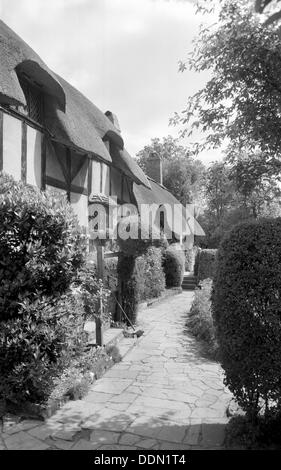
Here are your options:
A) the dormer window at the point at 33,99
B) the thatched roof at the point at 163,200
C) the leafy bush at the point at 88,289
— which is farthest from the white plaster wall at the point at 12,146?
the thatched roof at the point at 163,200

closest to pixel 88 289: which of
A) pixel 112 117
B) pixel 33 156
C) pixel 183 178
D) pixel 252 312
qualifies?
pixel 252 312

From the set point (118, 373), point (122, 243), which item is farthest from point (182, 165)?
point (118, 373)

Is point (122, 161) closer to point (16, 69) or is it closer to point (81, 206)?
point (81, 206)

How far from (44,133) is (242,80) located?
4.64 m

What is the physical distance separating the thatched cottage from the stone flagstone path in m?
2.68

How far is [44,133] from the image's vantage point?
8.16 m

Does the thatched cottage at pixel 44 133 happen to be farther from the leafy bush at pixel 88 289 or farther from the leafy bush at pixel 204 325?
the leafy bush at pixel 204 325

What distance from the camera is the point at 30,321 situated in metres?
4.04

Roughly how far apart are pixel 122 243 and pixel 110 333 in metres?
1.88

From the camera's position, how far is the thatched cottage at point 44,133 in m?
6.73

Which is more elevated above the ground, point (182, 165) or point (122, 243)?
point (182, 165)

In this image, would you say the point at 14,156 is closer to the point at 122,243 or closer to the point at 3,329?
the point at 122,243

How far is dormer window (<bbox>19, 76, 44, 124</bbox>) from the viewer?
7.84 m

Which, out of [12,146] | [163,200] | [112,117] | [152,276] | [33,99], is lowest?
[152,276]
